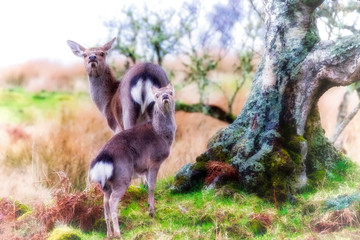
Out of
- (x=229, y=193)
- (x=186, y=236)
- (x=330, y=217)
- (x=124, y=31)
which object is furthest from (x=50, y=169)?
(x=330, y=217)

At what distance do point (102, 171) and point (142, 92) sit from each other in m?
1.65

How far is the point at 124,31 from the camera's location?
10320 millimetres

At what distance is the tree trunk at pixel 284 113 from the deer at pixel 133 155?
86 cm

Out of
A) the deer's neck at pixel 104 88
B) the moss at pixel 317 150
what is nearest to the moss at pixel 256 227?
the moss at pixel 317 150

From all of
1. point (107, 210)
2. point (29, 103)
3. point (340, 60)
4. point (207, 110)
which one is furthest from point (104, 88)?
point (207, 110)

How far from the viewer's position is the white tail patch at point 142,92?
20.8 ft

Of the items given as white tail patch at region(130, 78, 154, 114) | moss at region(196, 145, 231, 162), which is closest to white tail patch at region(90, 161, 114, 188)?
white tail patch at region(130, 78, 154, 114)

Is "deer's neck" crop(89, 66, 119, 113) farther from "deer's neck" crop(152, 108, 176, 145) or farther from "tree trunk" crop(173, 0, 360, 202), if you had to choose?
"deer's neck" crop(152, 108, 176, 145)

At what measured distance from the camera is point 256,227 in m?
5.01

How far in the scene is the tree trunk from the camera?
5.85 meters

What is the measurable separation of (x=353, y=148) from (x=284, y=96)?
336cm

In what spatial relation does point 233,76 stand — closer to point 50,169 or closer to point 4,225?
point 50,169

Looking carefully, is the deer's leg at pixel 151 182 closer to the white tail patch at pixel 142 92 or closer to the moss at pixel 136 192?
the moss at pixel 136 192

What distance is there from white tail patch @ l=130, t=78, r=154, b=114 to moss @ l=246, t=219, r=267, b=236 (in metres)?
1.97
